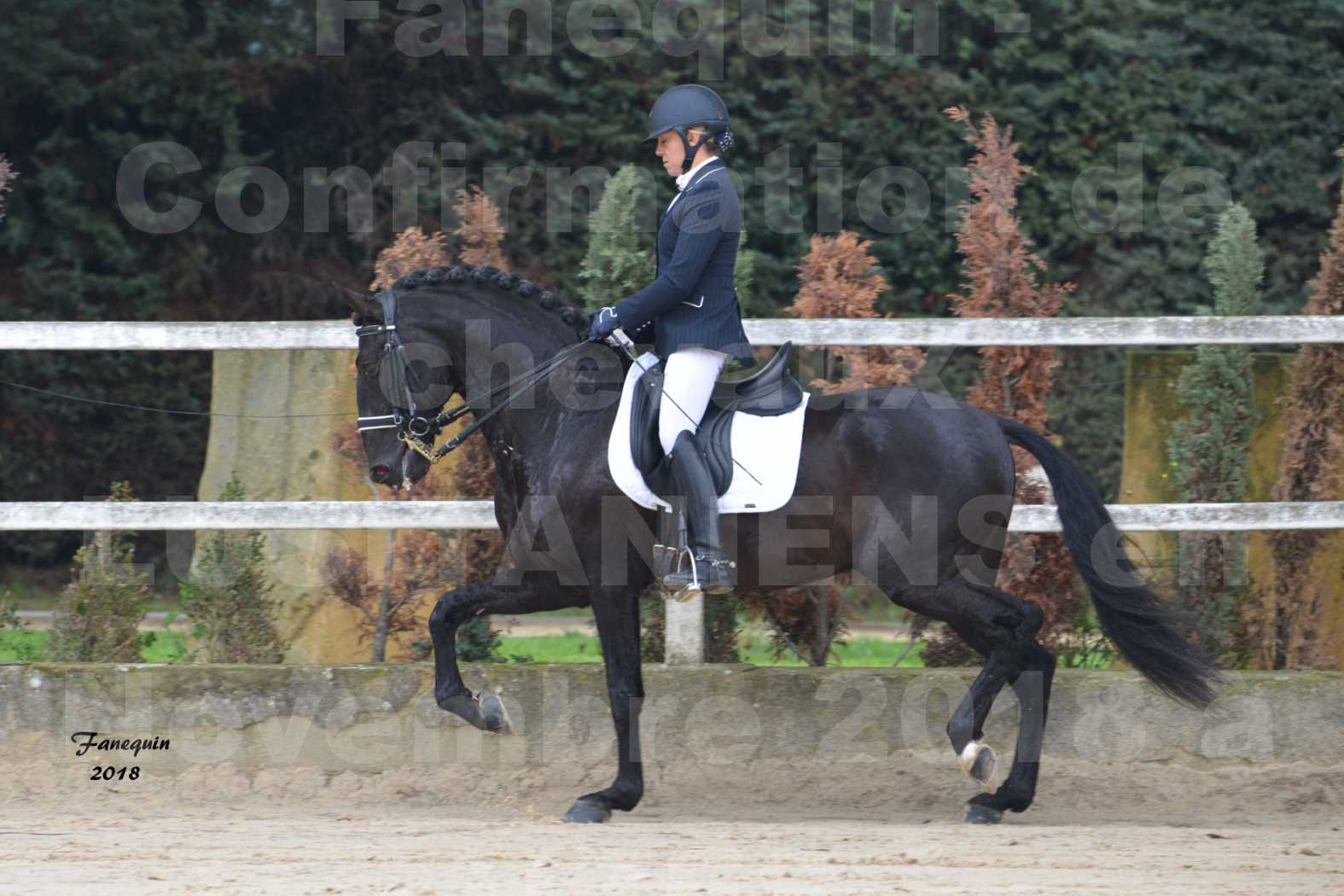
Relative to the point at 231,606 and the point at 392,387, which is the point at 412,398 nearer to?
the point at 392,387

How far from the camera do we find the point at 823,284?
7113mm

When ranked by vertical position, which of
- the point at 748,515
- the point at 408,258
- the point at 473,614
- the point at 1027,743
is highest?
the point at 408,258

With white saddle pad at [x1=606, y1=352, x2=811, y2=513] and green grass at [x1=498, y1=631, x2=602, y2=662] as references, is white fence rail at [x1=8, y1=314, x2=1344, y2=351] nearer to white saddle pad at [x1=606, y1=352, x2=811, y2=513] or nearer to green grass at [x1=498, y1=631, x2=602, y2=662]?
white saddle pad at [x1=606, y1=352, x2=811, y2=513]

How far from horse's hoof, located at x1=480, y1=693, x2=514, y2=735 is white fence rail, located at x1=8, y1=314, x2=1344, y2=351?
1.59 metres

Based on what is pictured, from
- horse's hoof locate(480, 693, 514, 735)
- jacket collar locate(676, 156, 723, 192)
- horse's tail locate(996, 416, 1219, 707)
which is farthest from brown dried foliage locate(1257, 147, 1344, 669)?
horse's hoof locate(480, 693, 514, 735)

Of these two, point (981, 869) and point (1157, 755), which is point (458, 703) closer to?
point (981, 869)

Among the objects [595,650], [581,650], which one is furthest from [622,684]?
[595,650]

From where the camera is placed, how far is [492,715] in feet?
20.0

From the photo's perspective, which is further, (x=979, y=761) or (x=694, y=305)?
(x=694, y=305)

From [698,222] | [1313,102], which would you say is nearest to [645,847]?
[698,222]

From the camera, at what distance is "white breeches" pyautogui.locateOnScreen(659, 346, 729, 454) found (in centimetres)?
592

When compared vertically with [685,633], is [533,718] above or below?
below

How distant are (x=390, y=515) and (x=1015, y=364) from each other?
2.75 m

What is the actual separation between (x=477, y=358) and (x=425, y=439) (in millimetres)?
378
